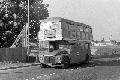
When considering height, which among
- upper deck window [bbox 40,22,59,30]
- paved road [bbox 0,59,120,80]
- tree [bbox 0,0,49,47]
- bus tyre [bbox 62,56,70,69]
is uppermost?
tree [bbox 0,0,49,47]

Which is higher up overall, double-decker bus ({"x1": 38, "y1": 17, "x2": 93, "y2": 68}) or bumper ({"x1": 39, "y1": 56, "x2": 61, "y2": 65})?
double-decker bus ({"x1": 38, "y1": 17, "x2": 93, "y2": 68})

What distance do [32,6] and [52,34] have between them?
79.8 feet

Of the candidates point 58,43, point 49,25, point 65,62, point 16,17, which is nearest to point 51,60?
point 65,62

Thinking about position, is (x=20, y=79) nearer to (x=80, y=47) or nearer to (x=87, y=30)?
(x=80, y=47)

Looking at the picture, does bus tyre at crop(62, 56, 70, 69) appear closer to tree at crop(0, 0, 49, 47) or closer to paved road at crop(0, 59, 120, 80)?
paved road at crop(0, 59, 120, 80)

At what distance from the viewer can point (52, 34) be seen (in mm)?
22969

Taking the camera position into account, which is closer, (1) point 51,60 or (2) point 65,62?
(1) point 51,60

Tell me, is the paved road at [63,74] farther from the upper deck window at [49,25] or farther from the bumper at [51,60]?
the upper deck window at [49,25]

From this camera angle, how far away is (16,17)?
44531 mm

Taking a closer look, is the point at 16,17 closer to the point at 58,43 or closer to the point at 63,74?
the point at 58,43

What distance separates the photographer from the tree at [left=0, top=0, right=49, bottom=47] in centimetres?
4275

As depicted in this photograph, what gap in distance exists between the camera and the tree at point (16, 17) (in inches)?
1683

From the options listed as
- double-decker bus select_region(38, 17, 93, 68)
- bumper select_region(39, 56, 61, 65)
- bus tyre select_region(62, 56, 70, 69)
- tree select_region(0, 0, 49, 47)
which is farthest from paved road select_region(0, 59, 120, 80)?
tree select_region(0, 0, 49, 47)

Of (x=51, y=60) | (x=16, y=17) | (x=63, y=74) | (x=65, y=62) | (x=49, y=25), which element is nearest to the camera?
(x=63, y=74)
